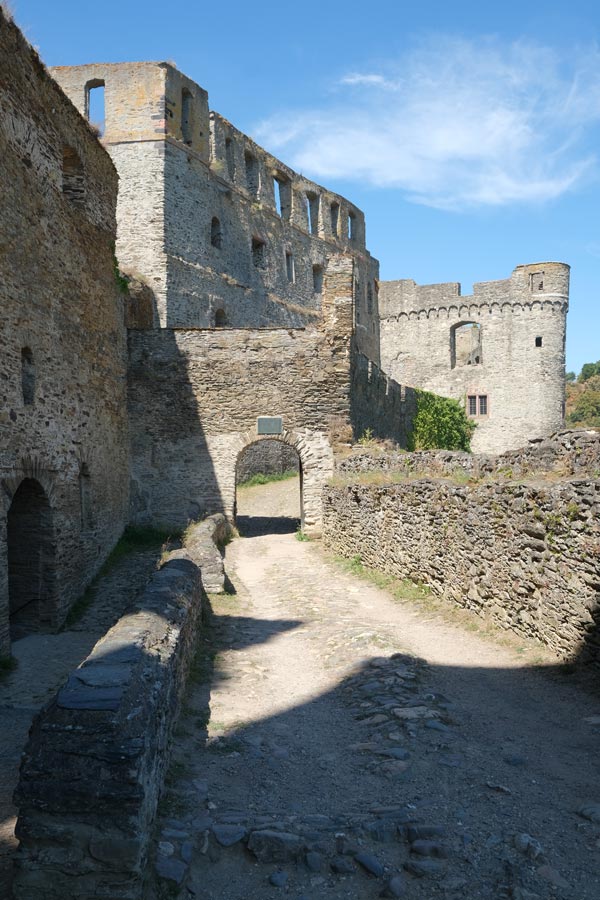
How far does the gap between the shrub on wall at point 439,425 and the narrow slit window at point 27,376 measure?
18.3 metres

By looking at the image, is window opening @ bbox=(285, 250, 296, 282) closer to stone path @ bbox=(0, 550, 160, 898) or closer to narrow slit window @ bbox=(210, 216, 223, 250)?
narrow slit window @ bbox=(210, 216, 223, 250)

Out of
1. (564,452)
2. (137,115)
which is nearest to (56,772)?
(564,452)

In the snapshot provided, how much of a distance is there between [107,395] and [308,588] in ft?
22.5

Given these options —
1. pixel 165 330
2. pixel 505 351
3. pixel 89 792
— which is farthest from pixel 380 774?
pixel 505 351

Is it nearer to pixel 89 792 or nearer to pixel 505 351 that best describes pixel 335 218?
pixel 505 351

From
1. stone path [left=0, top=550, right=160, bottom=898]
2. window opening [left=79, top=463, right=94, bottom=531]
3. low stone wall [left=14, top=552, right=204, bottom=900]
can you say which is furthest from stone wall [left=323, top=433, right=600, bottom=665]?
window opening [left=79, top=463, right=94, bottom=531]

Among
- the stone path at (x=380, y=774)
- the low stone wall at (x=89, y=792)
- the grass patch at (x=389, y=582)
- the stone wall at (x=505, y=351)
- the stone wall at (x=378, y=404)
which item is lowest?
the grass patch at (x=389, y=582)

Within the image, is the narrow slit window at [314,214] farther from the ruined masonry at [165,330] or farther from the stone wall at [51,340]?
the stone wall at [51,340]

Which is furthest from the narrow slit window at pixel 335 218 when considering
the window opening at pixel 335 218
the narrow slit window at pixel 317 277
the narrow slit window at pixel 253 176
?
the narrow slit window at pixel 253 176

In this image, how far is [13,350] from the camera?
10.1 metres

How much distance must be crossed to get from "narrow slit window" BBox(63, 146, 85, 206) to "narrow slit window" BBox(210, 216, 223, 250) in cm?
1484

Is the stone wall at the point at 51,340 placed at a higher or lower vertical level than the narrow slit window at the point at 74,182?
lower

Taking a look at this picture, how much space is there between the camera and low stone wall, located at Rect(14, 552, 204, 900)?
323cm

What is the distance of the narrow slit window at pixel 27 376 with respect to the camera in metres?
10.6
